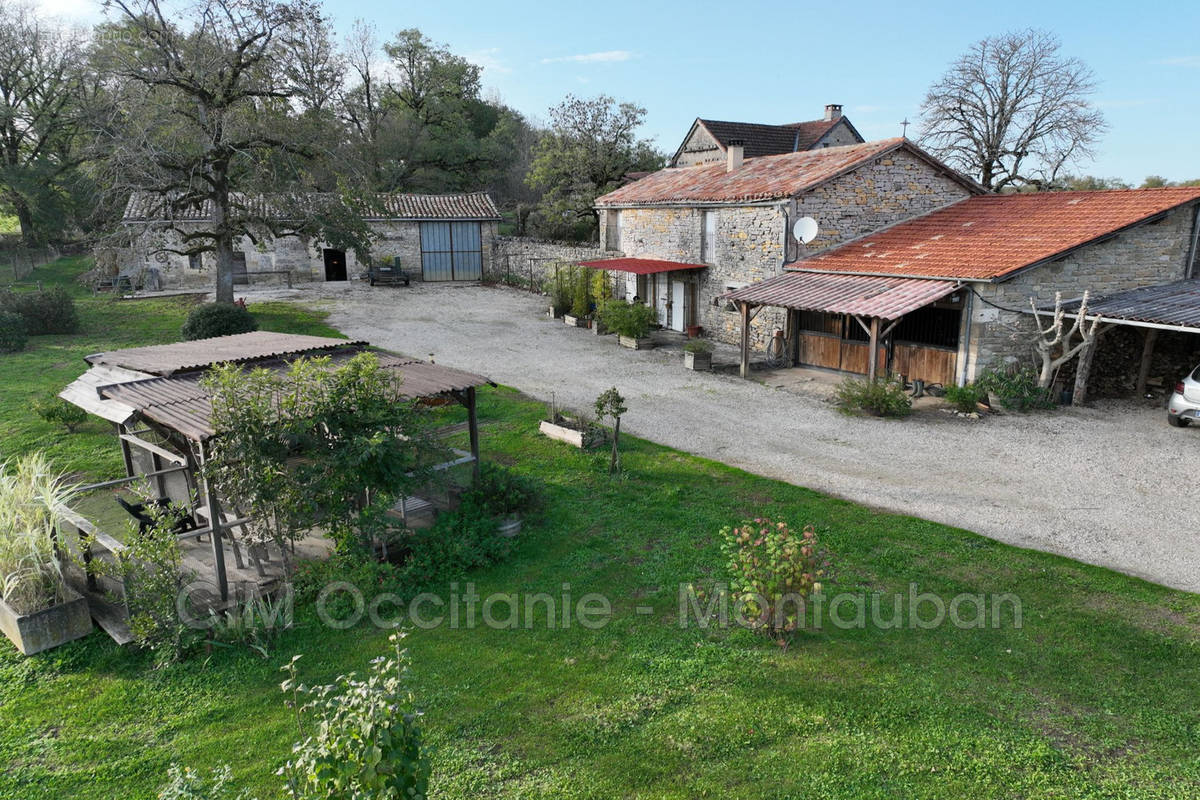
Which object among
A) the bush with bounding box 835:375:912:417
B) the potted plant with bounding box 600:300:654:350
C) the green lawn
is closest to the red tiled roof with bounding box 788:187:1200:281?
the bush with bounding box 835:375:912:417

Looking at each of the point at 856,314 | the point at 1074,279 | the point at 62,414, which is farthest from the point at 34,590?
the point at 1074,279

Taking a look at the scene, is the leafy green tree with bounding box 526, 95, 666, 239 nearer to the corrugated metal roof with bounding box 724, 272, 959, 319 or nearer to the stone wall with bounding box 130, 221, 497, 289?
the stone wall with bounding box 130, 221, 497, 289

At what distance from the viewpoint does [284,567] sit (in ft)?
25.1

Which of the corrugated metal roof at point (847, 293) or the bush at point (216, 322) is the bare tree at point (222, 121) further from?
the corrugated metal roof at point (847, 293)

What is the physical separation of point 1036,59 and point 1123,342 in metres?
26.5

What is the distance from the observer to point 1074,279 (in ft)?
48.9

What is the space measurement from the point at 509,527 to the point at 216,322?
48.3 ft

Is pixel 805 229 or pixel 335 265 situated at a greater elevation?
pixel 805 229

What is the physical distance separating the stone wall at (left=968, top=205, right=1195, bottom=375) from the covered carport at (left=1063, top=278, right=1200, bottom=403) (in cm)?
34

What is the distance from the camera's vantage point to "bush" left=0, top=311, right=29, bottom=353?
19266mm

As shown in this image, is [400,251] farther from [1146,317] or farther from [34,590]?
[34,590]

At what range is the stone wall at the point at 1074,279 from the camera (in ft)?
47.8

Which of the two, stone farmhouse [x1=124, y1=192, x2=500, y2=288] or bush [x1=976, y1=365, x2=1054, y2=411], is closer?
bush [x1=976, y1=365, x2=1054, y2=411]

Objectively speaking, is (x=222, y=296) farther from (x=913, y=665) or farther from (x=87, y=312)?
(x=913, y=665)
